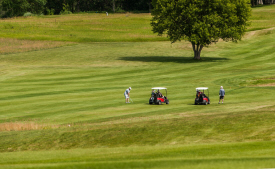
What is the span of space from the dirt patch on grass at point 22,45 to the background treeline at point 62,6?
231 feet

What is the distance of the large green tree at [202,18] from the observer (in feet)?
213

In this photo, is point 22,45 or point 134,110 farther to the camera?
point 22,45

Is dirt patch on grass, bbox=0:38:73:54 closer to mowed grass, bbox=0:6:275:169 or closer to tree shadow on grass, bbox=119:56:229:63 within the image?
mowed grass, bbox=0:6:275:169

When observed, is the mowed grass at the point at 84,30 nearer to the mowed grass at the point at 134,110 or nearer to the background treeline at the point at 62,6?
the mowed grass at the point at 134,110

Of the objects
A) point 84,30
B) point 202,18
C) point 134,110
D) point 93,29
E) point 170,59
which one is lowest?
point 134,110

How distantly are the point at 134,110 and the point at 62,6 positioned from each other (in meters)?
164

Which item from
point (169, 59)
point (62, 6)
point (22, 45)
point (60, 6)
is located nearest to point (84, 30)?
point (22, 45)

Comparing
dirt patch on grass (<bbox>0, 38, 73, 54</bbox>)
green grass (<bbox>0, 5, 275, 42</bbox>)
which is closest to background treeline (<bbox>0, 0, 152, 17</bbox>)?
green grass (<bbox>0, 5, 275, 42</bbox>)

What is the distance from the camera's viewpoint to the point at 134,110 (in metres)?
32.3

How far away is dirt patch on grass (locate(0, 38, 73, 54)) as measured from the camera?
80.2m

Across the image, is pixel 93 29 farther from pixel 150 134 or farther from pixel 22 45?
pixel 150 134

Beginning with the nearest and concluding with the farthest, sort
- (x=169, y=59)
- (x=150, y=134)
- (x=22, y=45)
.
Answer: (x=150, y=134) < (x=169, y=59) < (x=22, y=45)

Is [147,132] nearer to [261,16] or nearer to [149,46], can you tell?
[149,46]

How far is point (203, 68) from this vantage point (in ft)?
198
